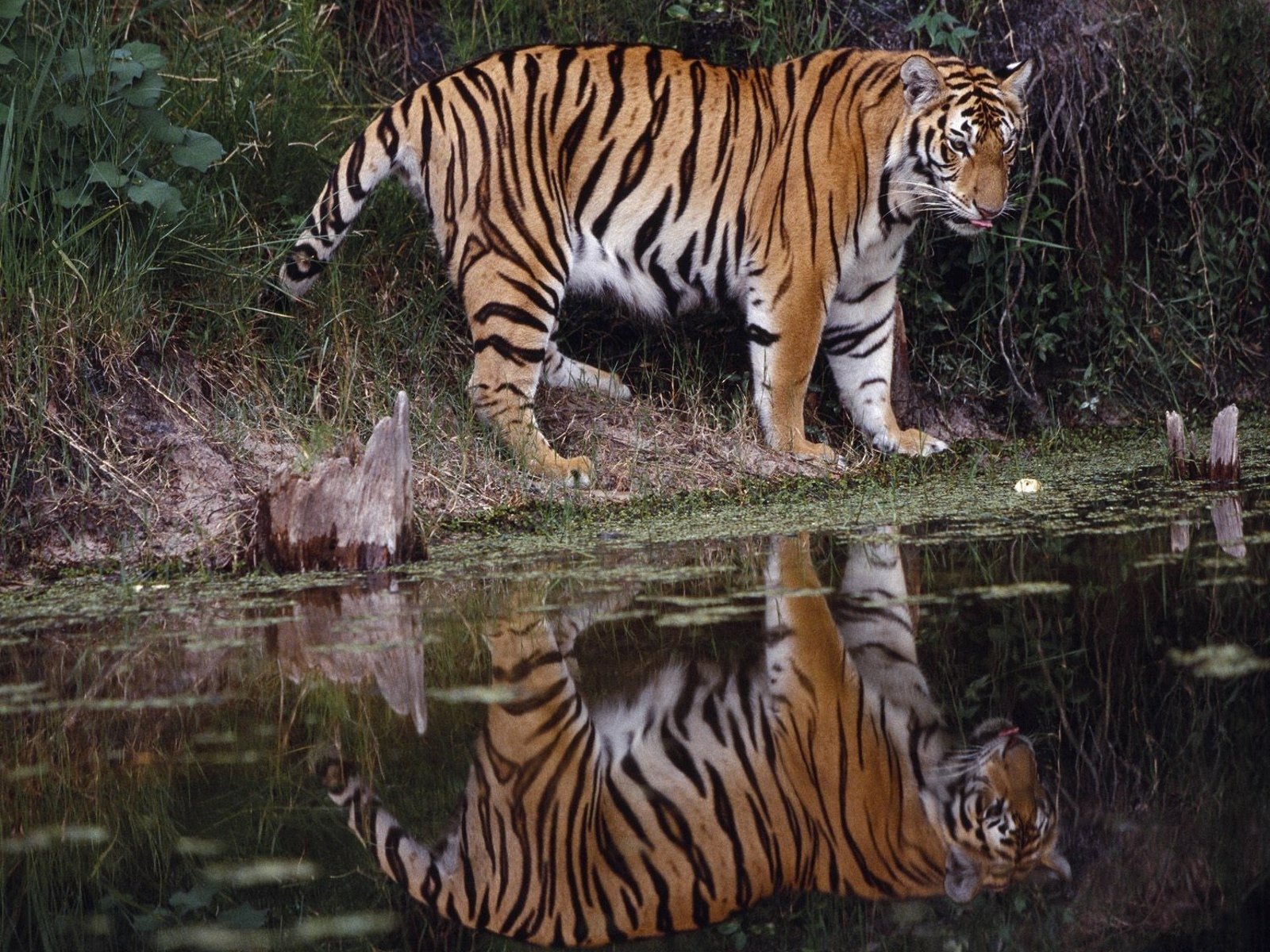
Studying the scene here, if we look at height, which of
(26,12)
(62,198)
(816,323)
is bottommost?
(816,323)

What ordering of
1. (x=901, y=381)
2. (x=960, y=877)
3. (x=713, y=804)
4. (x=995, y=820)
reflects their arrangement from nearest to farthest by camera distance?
(x=960, y=877) → (x=995, y=820) → (x=713, y=804) → (x=901, y=381)

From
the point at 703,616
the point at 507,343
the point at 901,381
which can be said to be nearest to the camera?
the point at 703,616

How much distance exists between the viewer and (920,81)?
5688 millimetres

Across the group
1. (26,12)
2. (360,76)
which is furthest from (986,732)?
(360,76)

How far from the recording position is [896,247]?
5.98 metres

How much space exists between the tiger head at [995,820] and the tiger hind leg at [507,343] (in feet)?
9.97

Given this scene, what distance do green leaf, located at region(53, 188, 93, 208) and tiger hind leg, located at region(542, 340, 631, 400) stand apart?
1857 mm

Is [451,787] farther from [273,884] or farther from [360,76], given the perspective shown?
[360,76]

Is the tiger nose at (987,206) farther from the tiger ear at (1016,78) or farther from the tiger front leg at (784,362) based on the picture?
the tiger front leg at (784,362)

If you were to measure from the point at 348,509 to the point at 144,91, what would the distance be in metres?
1.80

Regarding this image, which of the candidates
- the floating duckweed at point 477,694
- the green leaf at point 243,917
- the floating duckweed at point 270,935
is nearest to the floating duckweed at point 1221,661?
the floating duckweed at point 477,694

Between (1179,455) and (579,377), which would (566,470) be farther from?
(1179,455)

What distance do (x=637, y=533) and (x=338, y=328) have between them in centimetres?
155

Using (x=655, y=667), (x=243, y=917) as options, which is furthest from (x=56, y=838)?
(x=655, y=667)
